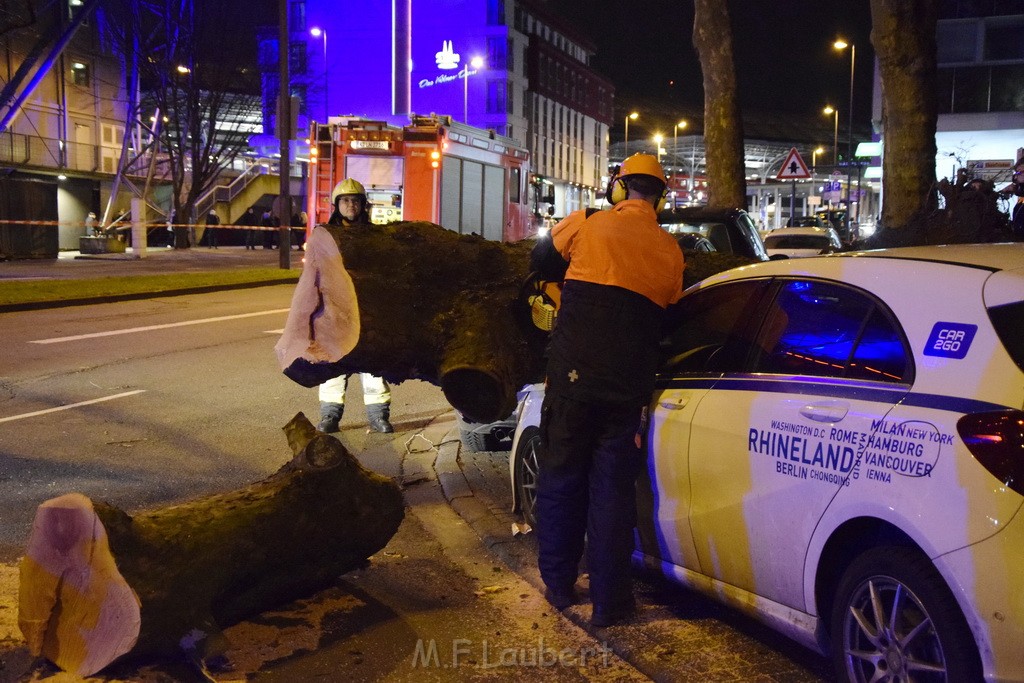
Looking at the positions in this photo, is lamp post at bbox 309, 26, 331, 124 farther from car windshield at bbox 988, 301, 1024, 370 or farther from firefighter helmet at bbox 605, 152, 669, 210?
car windshield at bbox 988, 301, 1024, 370

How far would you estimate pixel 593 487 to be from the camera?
4.42m

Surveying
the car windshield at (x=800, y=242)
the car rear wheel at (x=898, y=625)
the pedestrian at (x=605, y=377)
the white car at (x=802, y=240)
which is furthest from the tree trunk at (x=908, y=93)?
the car windshield at (x=800, y=242)

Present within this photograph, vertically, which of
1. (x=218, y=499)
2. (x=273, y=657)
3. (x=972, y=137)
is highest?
(x=972, y=137)

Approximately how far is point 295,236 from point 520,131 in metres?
26.7

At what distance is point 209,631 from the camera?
3.90 m

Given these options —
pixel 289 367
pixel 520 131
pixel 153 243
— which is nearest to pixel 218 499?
pixel 289 367

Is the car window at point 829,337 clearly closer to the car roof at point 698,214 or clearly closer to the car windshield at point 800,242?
the car roof at point 698,214

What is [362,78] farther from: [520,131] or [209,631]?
[209,631]

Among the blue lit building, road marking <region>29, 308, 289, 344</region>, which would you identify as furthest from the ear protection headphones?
the blue lit building

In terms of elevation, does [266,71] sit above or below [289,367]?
above

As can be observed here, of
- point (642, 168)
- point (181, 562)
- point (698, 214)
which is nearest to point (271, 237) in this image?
point (698, 214)

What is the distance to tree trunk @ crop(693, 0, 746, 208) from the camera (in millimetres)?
15734

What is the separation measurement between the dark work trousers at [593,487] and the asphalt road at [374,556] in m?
0.25

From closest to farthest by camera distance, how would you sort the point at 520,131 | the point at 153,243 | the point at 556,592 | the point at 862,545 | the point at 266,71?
the point at 862,545 → the point at 556,592 → the point at 153,243 → the point at 266,71 → the point at 520,131
